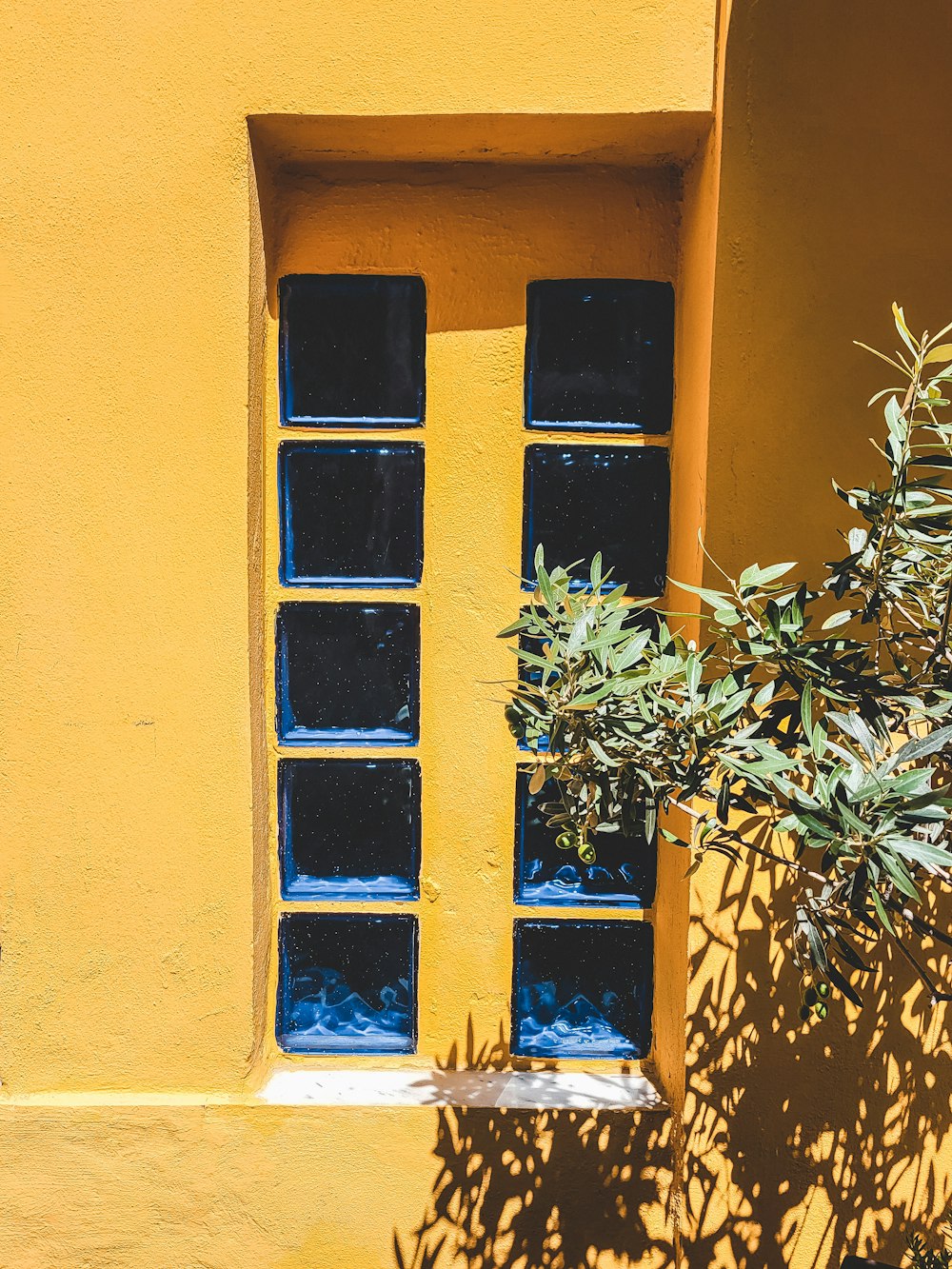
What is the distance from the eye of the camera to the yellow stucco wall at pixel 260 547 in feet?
7.02

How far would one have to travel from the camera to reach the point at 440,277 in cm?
242

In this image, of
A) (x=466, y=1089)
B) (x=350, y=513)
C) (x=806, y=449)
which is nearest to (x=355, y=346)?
(x=350, y=513)

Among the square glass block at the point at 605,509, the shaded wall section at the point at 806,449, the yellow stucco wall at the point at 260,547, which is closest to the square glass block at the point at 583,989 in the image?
the yellow stucco wall at the point at 260,547

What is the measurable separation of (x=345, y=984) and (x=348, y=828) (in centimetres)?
43

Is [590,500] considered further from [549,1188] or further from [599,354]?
[549,1188]

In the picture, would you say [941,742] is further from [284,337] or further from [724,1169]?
[284,337]

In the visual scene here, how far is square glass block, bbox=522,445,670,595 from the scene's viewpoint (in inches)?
96.6

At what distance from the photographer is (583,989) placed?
2.55 meters

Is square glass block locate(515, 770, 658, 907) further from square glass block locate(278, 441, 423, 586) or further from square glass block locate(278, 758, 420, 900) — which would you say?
square glass block locate(278, 441, 423, 586)

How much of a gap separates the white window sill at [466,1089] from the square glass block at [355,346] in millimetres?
1734

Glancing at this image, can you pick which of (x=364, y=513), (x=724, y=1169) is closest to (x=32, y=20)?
(x=364, y=513)

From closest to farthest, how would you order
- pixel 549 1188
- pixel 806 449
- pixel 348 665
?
pixel 806 449 < pixel 549 1188 < pixel 348 665

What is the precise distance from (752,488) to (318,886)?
4.99 feet

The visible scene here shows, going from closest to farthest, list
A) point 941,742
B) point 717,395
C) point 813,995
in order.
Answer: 1. point 941,742
2. point 813,995
3. point 717,395
